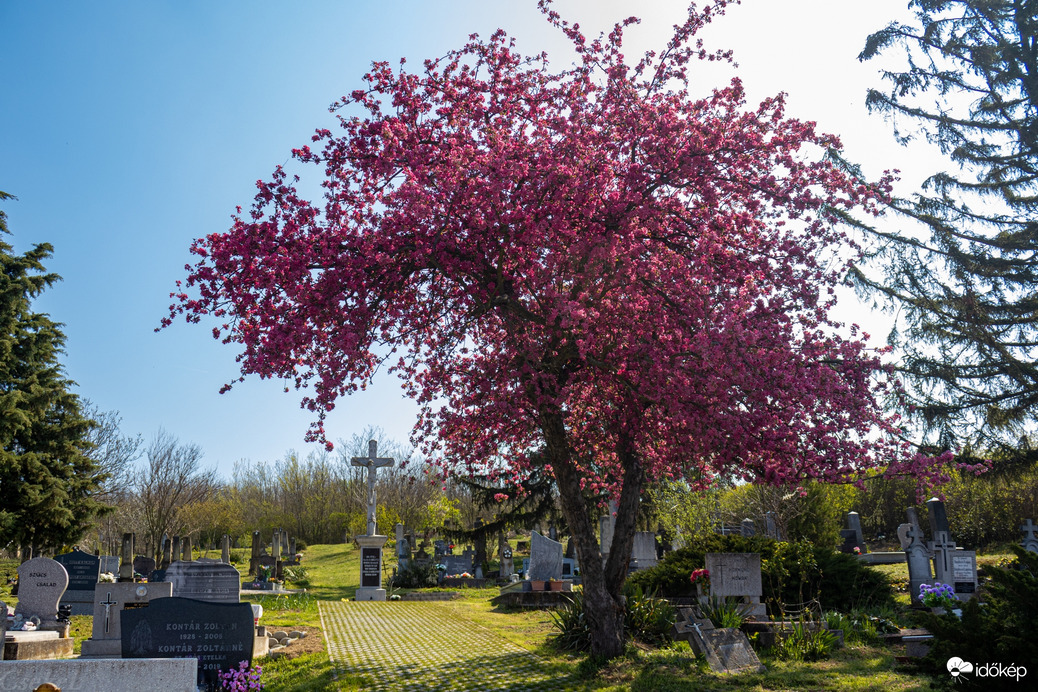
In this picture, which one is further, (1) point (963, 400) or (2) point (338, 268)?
(1) point (963, 400)

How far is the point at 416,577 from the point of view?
25141 millimetres

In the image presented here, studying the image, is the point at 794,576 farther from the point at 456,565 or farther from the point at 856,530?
the point at 856,530

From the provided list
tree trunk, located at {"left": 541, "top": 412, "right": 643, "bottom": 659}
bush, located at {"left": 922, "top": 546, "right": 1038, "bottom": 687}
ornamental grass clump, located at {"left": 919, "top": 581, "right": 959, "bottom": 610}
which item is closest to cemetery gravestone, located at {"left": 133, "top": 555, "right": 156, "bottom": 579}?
tree trunk, located at {"left": 541, "top": 412, "right": 643, "bottom": 659}

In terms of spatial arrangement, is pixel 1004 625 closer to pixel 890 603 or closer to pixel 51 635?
pixel 890 603

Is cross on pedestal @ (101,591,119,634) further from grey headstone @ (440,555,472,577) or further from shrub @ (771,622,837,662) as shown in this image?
grey headstone @ (440,555,472,577)

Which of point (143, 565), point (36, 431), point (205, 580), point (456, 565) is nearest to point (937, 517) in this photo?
point (205, 580)

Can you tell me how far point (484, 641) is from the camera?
13219 millimetres

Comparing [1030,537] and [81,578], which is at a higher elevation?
[1030,537]

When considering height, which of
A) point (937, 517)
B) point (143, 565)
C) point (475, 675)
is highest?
point (937, 517)

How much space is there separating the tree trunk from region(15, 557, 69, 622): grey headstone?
1004 centimetres

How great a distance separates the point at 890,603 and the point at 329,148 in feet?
44.0

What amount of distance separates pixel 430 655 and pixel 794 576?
7600mm

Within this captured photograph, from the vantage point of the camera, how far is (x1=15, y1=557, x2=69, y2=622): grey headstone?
13805 millimetres

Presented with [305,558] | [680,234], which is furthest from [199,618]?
[305,558]
